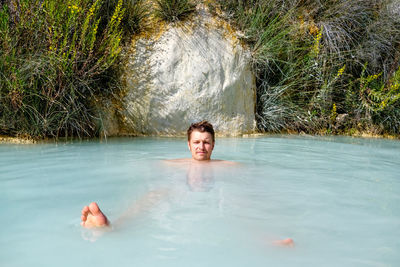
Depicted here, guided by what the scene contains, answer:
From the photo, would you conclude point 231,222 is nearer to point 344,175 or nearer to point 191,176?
point 191,176

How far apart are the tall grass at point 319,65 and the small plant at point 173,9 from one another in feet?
1.71

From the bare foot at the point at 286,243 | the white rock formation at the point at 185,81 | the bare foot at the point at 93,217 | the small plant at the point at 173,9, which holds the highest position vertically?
the small plant at the point at 173,9

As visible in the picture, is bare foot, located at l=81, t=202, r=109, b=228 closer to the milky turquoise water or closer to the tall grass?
the milky turquoise water

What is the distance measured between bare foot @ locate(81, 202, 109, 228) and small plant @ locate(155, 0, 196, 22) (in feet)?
15.0

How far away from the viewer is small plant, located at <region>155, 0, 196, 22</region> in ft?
20.3

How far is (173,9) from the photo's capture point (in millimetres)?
6246

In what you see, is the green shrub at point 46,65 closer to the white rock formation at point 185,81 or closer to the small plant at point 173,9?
the white rock formation at point 185,81

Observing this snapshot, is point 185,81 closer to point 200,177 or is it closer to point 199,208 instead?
point 200,177

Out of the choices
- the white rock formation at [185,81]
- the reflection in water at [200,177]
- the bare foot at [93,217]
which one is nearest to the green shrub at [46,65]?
the white rock formation at [185,81]

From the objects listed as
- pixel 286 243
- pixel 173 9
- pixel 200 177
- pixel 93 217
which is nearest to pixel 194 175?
pixel 200 177

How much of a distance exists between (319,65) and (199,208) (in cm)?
479

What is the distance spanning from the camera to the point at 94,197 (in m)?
2.85

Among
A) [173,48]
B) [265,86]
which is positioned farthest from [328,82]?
[173,48]

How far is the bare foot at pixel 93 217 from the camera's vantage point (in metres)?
2.15
